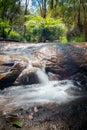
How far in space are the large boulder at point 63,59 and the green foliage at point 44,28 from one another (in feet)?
29.6

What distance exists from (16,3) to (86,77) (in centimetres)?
2052

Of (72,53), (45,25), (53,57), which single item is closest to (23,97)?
(53,57)

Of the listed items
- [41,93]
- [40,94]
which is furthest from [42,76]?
[40,94]

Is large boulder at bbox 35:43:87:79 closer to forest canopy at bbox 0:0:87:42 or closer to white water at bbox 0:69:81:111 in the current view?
white water at bbox 0:69:81:111

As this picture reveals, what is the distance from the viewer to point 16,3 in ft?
91.6

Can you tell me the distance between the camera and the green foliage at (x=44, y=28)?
66.5 feet

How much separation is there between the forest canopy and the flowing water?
10.7 meters

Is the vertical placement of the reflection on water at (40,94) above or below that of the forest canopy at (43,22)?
below

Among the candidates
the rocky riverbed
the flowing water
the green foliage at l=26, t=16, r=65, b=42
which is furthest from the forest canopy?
the flowing water

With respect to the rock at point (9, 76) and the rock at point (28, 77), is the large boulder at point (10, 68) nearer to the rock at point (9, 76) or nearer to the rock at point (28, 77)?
the rock at point (9, 76)

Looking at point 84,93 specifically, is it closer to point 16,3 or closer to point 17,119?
point 17,119

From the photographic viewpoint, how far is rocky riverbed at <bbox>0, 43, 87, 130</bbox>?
525cm

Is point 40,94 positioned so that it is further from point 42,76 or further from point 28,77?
point 42,76

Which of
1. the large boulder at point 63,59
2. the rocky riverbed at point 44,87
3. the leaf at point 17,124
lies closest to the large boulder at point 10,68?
the rocky riverbed at point 44,87
